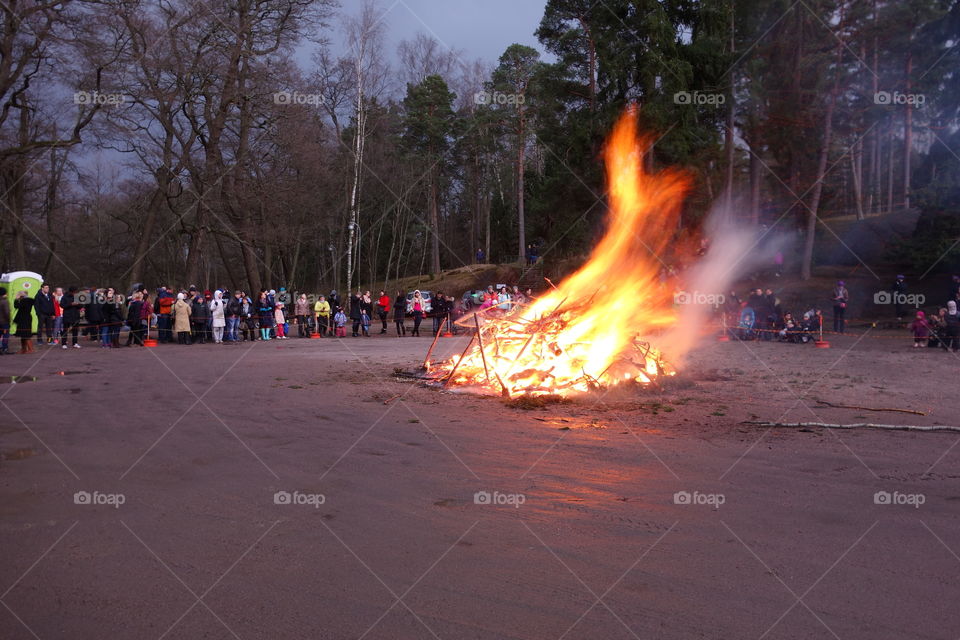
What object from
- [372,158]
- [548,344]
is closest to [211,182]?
[372,158]

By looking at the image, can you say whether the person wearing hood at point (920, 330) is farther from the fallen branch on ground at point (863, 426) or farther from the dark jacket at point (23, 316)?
the dark jacket at point (23, 316)

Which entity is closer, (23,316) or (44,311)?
(23,316)

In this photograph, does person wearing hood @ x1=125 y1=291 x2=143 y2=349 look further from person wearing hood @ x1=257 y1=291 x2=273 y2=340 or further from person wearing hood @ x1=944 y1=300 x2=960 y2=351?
person wearing hood @ x1=944 y1=300 x2=960 y2=351

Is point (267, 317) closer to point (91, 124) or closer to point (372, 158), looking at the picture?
point (91, 124)

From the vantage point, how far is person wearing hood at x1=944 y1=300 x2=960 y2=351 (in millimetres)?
19234

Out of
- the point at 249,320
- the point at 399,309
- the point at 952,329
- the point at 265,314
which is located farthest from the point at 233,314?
the point at 952,329

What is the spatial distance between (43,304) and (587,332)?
1675 cm

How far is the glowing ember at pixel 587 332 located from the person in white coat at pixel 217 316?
1258 cm

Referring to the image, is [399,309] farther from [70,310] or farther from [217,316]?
[70,310]

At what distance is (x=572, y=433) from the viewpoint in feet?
30.0

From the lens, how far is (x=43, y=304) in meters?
20.6

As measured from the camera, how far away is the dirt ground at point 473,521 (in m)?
4.13

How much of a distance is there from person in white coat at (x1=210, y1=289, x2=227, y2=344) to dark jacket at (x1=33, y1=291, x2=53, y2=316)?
4.79 meters

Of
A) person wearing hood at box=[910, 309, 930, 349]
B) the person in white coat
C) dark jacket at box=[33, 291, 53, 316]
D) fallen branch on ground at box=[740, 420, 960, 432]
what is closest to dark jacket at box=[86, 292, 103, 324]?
dark jacket at box=[33, 291, 53, 316]
